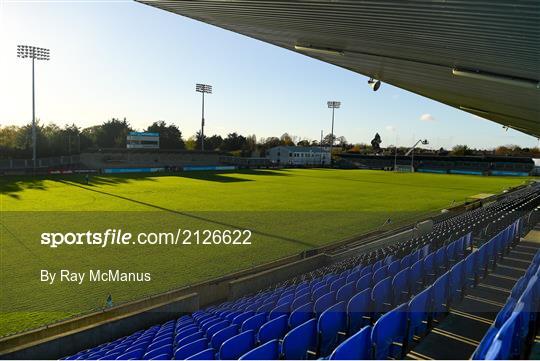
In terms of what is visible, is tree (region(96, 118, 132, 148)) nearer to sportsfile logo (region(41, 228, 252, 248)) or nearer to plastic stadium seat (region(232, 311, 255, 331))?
sportsfile logo (region(41, 228, 252, 248))

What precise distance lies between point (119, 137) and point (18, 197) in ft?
200

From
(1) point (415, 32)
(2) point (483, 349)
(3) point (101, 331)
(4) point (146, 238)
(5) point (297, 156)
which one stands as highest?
(1) point (415, 32)

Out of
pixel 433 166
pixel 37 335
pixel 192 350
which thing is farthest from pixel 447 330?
pixel 433 166

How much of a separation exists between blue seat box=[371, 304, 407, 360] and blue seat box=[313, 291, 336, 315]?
50.0 inches

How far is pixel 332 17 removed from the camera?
7.53 metres

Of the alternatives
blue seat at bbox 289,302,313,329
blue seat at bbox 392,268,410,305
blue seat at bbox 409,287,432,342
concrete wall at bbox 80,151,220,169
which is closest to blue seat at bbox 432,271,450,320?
blue seat at bbox 409,287,432,342

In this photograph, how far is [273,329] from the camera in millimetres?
5098

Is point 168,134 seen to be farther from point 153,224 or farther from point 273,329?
point 273,329

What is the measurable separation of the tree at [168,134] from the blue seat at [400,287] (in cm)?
9329

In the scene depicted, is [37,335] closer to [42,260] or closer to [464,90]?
[42,260]

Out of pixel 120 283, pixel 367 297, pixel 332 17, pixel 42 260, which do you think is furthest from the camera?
pixel 42 260

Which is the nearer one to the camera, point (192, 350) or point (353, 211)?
point (192, 350)

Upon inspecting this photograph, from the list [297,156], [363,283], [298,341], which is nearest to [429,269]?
[363,283]

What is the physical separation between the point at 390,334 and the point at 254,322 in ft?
7.11
